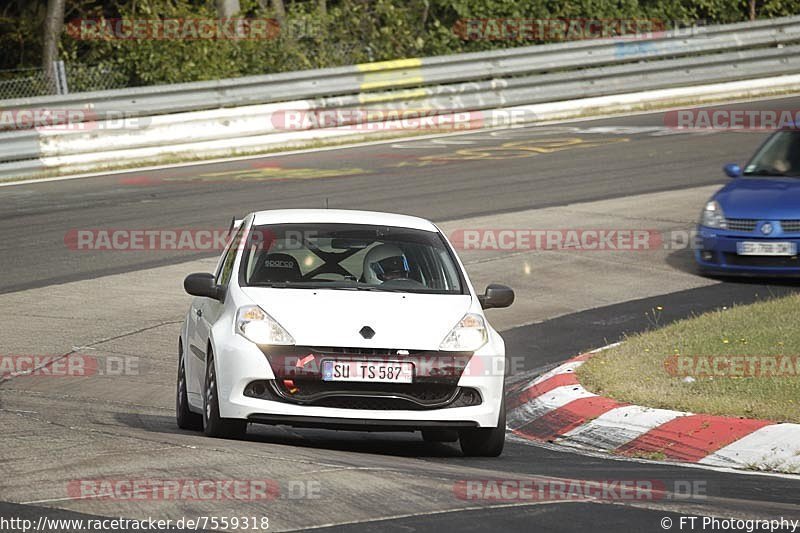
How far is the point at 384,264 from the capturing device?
8.84 m

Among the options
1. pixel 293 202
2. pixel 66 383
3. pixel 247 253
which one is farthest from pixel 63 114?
pixel 247 253

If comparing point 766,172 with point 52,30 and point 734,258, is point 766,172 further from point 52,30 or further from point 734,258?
point 52,30

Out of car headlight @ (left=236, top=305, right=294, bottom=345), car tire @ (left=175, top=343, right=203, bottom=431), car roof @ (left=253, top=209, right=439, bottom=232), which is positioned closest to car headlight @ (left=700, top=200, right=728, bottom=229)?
car roof @ (left=253, top=209, right=439, bottom=232)

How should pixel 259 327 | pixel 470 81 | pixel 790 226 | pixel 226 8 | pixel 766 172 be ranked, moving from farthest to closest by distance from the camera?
pixel 226 8, pixel 470 81, pixel 766 172, pixel 790 226, pixel 259 327

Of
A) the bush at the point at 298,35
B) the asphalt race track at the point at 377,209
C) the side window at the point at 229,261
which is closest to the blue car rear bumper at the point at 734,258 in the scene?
the asphalt race track at the point at 377,209


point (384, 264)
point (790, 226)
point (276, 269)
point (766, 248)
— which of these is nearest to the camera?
point (276, 269)

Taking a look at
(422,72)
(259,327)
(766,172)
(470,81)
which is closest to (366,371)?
(259,327)

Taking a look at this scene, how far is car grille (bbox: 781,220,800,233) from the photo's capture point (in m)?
14.2

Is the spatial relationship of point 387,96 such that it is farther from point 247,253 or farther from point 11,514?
point 11,514

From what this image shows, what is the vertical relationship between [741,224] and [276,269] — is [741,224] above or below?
below

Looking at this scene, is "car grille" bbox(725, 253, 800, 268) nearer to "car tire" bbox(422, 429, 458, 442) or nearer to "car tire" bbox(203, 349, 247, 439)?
"car tire" bbox(422, 429, 458, 442)

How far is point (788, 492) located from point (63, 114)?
15.8m

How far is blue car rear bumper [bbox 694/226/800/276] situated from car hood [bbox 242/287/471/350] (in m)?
6.83

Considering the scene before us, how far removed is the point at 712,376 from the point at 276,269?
320 centimetres
